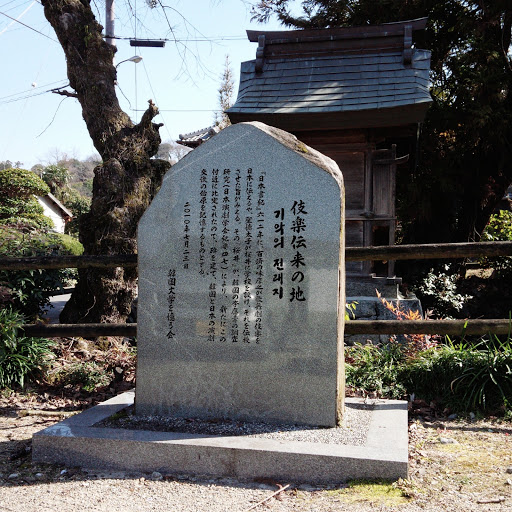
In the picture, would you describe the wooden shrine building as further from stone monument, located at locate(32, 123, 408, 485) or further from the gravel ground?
the gravel ground

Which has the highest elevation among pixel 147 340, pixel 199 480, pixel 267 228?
pixel 267 228

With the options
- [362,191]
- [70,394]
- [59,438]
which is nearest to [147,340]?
[59,438]

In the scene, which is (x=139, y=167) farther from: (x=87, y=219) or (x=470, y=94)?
(x=470, y=94)

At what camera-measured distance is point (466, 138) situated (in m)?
11.7

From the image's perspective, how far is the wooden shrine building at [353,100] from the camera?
753 centimetres

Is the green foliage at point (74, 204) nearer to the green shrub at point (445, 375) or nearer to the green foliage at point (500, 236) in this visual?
the green foliage at point (500, 236)

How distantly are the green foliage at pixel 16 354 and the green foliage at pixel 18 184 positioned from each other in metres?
14.7

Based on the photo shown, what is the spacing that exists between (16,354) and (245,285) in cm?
256

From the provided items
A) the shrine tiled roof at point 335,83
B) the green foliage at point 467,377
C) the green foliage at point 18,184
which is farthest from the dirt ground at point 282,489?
the green foliage at point 18,184

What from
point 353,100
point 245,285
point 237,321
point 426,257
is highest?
point 353,100

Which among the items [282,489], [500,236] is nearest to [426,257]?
[282,489]

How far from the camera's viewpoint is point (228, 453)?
3102 millimetres

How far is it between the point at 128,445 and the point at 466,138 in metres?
10.6

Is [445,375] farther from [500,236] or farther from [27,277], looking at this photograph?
[500,236]
